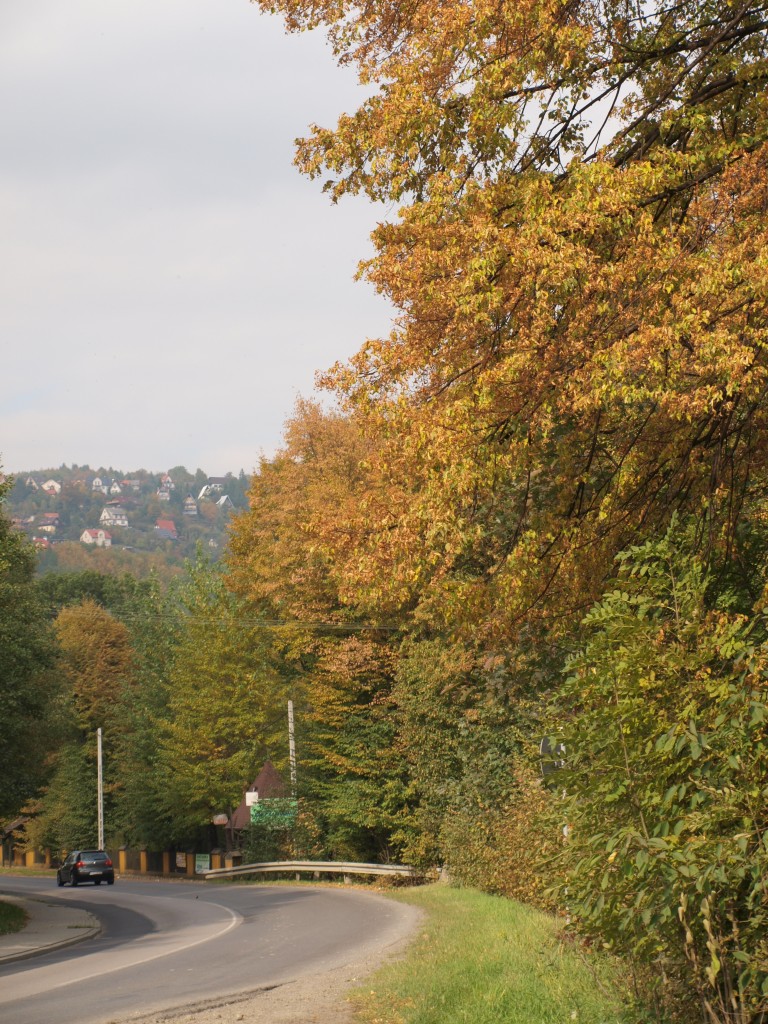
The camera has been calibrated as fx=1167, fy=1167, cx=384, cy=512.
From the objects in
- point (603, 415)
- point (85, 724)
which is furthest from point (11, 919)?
point (85, 724)

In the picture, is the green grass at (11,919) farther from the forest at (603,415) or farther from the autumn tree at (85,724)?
the autumn tree at (85,724)

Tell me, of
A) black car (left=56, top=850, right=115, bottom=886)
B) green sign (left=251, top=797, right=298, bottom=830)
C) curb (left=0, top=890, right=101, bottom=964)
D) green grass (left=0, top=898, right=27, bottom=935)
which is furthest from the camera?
black car (left=56, top=850, right=115, bottom=886)

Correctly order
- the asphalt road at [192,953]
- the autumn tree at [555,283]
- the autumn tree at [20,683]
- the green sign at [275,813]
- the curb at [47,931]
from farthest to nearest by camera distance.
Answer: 1. the green sign at [275,813]
2. the autumn tree at [20,683]
3. the curb at [47,931]
4. the asphalt road at [192,953]
5. the autumn tree at [555,283]

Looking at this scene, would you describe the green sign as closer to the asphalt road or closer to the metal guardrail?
the metal guardrail

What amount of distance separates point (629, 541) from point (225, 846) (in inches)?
1900

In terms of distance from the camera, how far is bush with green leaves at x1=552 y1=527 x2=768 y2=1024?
19.5 feet

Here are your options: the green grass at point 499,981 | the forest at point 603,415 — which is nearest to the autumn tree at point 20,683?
the green grass at point 499,981

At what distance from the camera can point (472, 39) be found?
9.45m

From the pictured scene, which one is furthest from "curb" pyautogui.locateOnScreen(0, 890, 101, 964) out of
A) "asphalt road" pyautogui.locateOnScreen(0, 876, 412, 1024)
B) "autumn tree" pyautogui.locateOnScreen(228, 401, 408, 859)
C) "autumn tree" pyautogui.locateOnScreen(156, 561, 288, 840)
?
"autumn tree" pyautogui.locateOnScreen(156, 561, 288, 840)

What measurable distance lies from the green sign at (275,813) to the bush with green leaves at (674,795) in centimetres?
3481

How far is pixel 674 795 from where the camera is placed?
6469 mm

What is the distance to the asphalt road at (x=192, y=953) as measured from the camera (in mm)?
12805

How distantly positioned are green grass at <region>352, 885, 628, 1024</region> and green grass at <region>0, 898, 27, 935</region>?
13471 millimetres

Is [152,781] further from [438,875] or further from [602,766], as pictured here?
[602,766]
